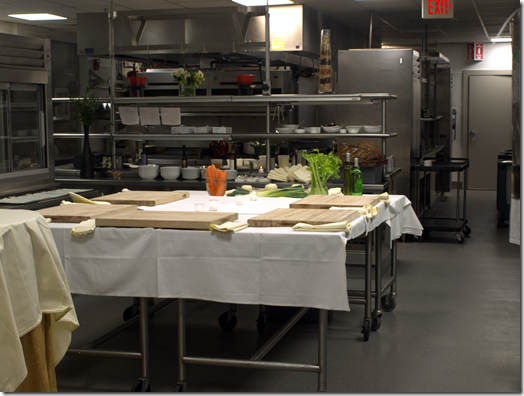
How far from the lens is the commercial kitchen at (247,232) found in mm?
2715

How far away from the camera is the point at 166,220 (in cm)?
284

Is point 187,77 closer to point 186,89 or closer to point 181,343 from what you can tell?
point 186,89

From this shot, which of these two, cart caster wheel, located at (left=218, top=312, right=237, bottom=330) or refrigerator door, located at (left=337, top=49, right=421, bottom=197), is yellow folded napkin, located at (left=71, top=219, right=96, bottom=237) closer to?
cart caster wheel, located at (left=218, top=312, right=237, bottom=330)

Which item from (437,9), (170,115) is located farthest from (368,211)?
(170,115)

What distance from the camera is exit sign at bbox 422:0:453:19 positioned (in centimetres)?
621

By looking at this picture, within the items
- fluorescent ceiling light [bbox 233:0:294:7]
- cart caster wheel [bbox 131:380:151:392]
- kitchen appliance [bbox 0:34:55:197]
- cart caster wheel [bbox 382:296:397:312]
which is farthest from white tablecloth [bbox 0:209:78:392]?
fluorescent ceiling light [bbox 233:0:294:7]

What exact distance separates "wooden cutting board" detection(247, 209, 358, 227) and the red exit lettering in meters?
3.85

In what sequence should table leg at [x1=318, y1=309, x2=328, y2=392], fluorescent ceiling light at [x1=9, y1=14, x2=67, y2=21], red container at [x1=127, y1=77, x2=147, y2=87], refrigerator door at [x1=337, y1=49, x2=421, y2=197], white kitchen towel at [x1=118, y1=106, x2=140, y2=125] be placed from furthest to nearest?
fluorescent ceiling light at [x1=9, y1=14, x2=67, y2=21]
refrigerator door at [x1=337, y1=49, x2=421, y2=197]
white kitchen towel at [x1=118, y1=106, x2=140, y2=125]
red container at [x1=127, y1=77, x2=147, y2=87]
table leg at [x1=318, y1=309, x2=328, y2=392]

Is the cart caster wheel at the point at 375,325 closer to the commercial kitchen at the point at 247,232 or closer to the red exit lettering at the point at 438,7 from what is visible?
the commercial kitchen at the point at 247,232

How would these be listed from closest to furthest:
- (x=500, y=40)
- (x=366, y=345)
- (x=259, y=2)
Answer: (x=366, y=345) < (x=259, y=2) < (x=500, y=40)

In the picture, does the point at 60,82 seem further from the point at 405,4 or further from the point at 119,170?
the point at 405,4

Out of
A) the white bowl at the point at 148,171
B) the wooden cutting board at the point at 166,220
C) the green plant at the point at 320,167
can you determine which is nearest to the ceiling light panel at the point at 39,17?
the white bowl at the point at 148,171

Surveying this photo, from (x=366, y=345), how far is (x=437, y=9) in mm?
3949

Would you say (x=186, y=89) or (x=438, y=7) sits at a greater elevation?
(x=438, y=7)
